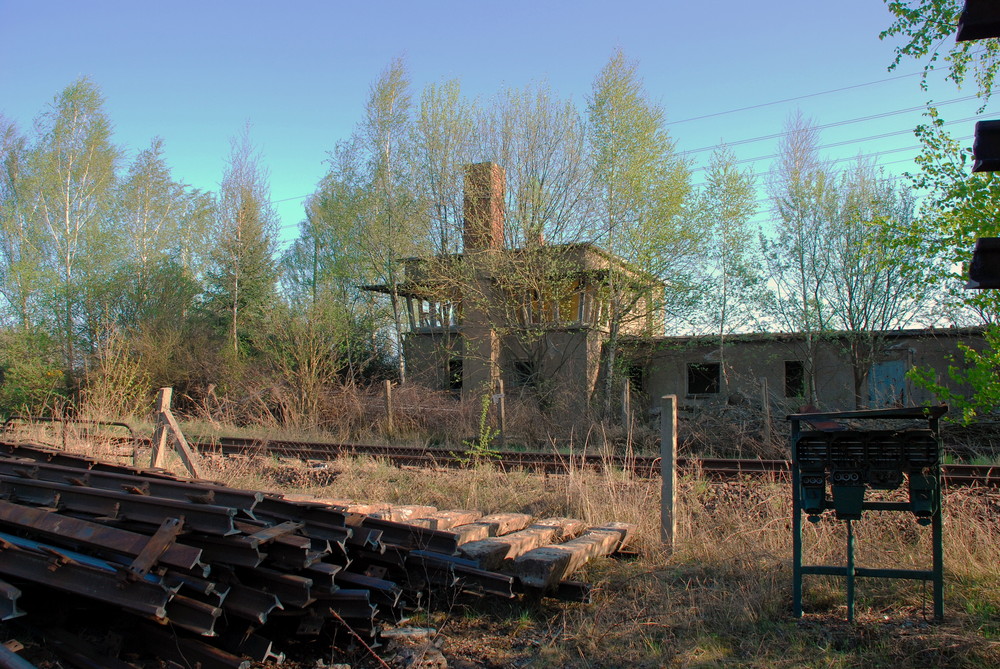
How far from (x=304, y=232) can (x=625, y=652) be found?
132ft

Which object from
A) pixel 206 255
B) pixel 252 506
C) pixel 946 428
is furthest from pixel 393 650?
pixel 206 255

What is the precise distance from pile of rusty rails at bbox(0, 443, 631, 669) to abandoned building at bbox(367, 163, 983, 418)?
46.4 ft

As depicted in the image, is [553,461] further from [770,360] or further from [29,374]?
[29,374]

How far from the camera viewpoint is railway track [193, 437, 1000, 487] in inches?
373

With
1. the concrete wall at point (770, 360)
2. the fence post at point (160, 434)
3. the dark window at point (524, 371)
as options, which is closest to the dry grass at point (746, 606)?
the fence post at point (160, 434)

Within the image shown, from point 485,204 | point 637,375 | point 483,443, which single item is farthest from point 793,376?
point 483,443

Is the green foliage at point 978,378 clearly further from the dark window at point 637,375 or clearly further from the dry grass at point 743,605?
the dark window at point 637,375

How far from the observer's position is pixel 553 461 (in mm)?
12500

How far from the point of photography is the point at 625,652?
4660 millimetres

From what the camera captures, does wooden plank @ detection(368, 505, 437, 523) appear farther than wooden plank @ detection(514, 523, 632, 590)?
Yes

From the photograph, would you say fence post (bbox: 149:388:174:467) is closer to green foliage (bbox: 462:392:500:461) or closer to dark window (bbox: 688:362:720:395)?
green foliage (bbox: 462:392:500:461)

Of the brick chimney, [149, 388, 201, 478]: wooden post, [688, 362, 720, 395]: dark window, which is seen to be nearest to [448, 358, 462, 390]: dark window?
the brick chimney

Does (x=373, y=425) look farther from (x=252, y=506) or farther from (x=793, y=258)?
(x=793, y=258)

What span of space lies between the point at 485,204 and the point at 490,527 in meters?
16.6
